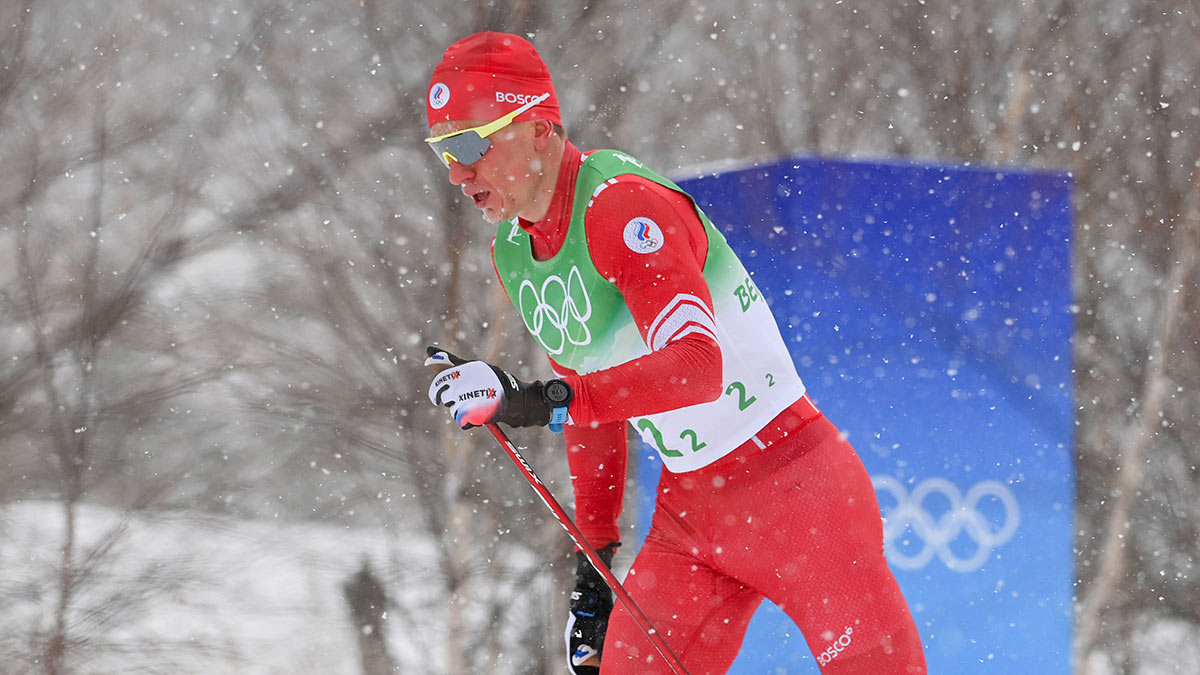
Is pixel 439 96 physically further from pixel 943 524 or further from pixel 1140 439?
pixel 1140 439

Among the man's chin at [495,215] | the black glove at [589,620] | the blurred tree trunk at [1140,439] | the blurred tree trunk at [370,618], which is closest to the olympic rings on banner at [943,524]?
the black glove at [589,620]

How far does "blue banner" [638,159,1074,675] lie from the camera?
10.6 ft

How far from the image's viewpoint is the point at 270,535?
17.7 ft

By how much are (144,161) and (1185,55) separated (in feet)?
17.4

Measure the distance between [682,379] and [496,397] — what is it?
312 mm

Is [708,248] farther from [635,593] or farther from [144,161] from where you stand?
[144,161]

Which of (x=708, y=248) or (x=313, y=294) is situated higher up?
(x=313, y=294)

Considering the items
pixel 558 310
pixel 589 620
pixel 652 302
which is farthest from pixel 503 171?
pixel 589 620

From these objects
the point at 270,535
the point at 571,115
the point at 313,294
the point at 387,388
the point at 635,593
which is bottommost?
the point at 635,593

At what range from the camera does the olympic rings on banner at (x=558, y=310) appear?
2162mm

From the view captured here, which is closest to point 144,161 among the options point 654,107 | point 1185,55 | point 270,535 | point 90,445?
point 90,445

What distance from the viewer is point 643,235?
1.99m

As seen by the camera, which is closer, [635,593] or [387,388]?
[635,593]

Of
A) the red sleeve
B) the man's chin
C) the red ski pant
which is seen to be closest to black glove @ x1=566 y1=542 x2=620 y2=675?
the red ski pant
